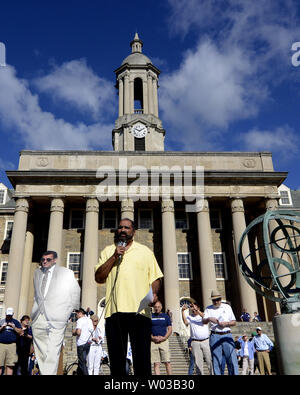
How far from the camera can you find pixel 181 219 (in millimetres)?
32625

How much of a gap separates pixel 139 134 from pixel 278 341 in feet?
108

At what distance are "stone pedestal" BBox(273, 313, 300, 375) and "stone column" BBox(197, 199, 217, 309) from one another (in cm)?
1923

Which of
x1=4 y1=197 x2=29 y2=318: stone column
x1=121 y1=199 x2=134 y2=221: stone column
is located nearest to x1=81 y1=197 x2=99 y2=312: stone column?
x1=121 y1=199 x2=134 y2=221: stone column

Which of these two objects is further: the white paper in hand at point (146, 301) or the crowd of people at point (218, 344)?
the crowd of people at point (218, 344)

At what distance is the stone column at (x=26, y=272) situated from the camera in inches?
1129

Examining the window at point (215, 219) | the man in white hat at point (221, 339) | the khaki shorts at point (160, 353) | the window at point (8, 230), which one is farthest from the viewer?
the window at point (8, 230)

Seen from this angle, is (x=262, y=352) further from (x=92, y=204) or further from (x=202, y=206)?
(x=92, y=204)

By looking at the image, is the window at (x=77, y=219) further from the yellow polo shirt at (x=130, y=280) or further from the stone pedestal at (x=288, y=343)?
the yellow polo shirt at (x=130, y=280)

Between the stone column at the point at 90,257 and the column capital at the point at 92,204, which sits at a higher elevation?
the column capital at the point at 92,204

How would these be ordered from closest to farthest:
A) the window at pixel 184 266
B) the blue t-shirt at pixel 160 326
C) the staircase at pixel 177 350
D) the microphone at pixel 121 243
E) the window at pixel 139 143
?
the microphone at pixel 121 243 → the blue t-shirt at pixel 160 326 → the staircase at pixel 177 350 → the window at pixel 184 266 → the window at pixel 139 143

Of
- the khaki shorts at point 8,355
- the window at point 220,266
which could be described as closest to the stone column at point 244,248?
the window at point 220,266

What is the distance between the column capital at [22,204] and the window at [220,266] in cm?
1618
